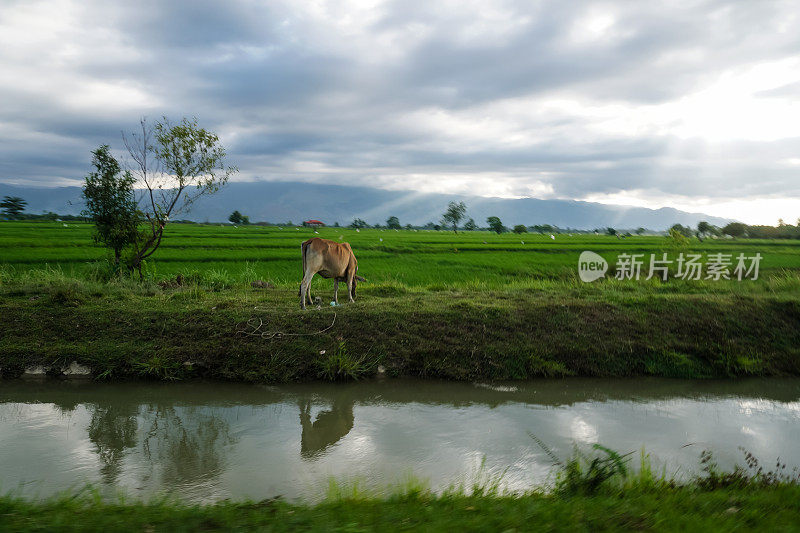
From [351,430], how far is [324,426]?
39 centimetres

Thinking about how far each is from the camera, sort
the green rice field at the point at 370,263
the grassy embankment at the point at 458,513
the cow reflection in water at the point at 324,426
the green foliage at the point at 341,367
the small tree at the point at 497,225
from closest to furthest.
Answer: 1. the grassy embankment at the point at 458,513
2. the cow reflection in water at the point at 324,426
3. the green foliage at the point at 341,367
4. the green rice field at the point at 370,263
5. the small tree at the point at 497,225

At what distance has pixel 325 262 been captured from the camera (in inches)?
387

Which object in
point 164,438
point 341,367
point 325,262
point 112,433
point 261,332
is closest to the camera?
point 164,438

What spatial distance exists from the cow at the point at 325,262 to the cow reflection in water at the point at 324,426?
117 inches

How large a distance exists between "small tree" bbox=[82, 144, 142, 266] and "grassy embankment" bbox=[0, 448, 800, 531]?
10206 mm

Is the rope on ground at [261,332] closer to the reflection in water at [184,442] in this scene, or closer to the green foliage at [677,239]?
the reflection in water at [184,442]

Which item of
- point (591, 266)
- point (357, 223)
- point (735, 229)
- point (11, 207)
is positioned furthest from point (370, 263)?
point (357, 223)

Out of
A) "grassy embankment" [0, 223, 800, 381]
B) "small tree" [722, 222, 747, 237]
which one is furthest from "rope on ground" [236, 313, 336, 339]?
"small tree" [722, 222, 747, 237]

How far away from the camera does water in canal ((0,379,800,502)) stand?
4695mm

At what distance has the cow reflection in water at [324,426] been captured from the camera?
17.9 feet

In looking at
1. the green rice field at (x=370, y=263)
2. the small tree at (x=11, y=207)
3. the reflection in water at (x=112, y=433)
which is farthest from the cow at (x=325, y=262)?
the small tree at (x=11, y=207)

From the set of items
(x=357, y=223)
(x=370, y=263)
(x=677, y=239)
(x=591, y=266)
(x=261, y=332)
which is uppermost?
(x=357, y=223)

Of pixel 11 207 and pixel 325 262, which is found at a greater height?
A: pixel 11 207

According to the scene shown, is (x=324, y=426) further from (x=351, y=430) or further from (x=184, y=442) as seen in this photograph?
(x=184, y=442)
